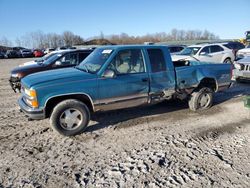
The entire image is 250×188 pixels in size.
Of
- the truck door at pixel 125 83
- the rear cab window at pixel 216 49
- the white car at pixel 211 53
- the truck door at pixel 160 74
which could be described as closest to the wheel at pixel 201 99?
the truck door at pixel 160 74

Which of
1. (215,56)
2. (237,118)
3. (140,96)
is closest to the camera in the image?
(140,96)

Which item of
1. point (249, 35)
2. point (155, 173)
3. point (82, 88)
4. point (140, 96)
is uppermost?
point (249, 35)

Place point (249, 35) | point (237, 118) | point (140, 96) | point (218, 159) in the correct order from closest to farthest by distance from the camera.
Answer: point (218, 159), point (140, 96), point (237, 118), point (249, 35)

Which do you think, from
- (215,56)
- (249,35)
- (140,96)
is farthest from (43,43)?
(140,96)

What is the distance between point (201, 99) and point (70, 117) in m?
3.62

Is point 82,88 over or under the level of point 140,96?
over

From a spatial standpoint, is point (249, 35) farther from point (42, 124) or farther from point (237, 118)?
point (42, 124)

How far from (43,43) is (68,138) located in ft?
310

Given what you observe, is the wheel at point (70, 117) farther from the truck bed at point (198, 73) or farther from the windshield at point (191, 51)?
the windshield at point (191, 51)

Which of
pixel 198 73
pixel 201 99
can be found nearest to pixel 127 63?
pixel 198 73

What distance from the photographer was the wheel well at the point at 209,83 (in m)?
6.08

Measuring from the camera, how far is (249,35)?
29.1m

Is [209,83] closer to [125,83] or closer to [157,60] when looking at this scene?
[157,60]

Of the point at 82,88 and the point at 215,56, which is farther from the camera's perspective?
the point at 215,56
